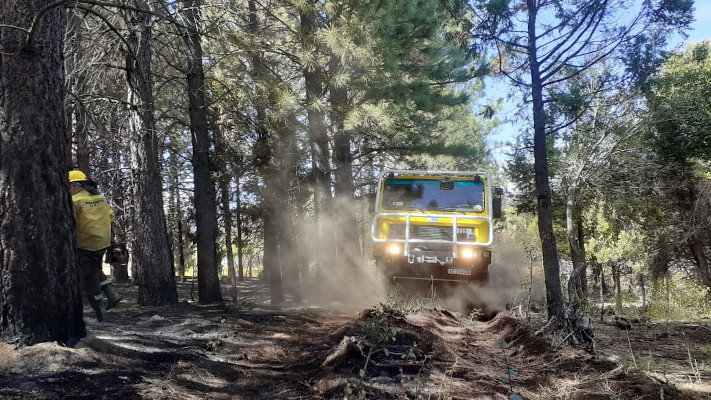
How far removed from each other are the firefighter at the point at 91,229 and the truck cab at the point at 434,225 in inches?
203

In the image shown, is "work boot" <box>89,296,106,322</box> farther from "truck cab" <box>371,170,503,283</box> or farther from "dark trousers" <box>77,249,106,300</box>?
"truck cab" <box>371,170,503,283</box>

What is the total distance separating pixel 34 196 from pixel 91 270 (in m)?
2.50

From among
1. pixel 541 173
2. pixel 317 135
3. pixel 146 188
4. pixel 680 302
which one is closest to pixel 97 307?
pixel 146 188

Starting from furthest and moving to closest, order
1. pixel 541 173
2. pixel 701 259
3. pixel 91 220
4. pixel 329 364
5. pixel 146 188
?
pixel 701 259, pixel 541 173, pixel 146 188, pixel 91 220, pixel 329 364

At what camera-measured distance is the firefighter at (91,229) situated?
19.8 ft

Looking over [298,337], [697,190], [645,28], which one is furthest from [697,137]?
[298,337]

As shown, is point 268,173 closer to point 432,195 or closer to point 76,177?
point 432,195

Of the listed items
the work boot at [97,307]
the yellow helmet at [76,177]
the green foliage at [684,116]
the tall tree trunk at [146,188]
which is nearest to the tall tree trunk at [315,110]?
the tall tree trunk at [146,188]

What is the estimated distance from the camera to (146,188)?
8.27 meters

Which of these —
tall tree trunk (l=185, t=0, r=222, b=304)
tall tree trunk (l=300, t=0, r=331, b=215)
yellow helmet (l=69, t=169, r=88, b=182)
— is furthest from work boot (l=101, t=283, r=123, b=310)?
tall tree trunk (l=300, t=0, r=331, b=215)

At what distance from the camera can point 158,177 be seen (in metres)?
8.52

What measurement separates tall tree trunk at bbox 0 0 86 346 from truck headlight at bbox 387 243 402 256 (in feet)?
20.1

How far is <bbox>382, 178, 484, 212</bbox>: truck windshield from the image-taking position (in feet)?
33.9

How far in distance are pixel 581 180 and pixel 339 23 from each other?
39.1 ft
